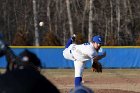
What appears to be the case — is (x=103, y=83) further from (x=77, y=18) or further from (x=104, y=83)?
(x=77, y=18)

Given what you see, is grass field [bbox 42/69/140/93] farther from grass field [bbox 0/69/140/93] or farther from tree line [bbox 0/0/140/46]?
tree line [bbox 0/0/140/46]

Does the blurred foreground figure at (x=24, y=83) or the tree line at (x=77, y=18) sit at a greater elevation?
the blurred foreground figure at (x=24, y=83)

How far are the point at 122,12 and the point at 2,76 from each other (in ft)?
143

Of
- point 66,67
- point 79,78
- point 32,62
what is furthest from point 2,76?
point 66,67

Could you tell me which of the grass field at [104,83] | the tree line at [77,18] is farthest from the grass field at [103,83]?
the tree line at [77,18]

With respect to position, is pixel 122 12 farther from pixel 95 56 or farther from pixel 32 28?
pixel 95 56

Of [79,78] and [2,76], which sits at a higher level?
[2,76]

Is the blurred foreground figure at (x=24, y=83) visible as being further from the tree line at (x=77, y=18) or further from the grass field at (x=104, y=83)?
the tree line at (x=77, y=18)

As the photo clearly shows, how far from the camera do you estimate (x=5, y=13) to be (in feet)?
154

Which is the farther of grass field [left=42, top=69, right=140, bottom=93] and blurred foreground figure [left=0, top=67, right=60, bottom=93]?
grass field [left=42, top=69, right=140, bottom=93]

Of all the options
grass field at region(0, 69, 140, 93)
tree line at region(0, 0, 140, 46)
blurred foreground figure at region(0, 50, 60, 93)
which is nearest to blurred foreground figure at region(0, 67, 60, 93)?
blurred foreground figure at region(0, 50, 60, 93)

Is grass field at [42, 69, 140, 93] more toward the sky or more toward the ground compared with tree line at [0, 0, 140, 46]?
more toward the ground

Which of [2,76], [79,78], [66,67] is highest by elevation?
[2,76]

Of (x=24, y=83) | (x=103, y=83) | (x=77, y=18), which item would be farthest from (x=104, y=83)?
(x=77, y=18)
